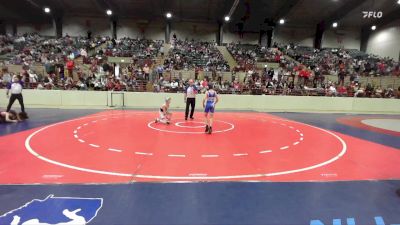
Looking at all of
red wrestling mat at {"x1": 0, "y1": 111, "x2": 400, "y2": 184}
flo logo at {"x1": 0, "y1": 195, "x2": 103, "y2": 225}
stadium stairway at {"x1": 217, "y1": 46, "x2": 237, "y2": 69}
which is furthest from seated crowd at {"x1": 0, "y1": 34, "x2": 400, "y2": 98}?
flo logo at {"x1": 0, "y1": 195, "x2": 103, "y2": 225}

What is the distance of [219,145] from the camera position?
7.90 meters

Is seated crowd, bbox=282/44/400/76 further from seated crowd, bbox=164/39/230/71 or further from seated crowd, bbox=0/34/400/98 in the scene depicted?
seated crowd, bbox=164/39/230/71

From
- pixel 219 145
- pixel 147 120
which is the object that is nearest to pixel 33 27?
pixel 147 120

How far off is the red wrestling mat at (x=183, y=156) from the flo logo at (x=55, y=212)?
2.70 feet

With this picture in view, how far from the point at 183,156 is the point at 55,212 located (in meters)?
3.30

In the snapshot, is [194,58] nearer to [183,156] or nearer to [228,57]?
[228,57]

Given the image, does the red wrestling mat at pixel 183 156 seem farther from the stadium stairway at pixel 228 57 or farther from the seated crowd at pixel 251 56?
the stadium stairway at pixel 228 57

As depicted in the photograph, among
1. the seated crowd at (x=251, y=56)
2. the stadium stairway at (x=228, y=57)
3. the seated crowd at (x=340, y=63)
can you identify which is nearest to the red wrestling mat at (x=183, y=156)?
the seated crowd at (x=251, y=56)

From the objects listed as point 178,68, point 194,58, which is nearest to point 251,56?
point 194,58

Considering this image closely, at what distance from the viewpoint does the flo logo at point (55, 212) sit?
11.5ft

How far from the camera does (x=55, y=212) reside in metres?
3.75

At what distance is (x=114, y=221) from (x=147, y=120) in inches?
350

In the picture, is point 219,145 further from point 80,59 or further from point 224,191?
point 80,59

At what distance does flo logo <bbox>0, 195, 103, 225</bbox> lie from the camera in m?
3.51
